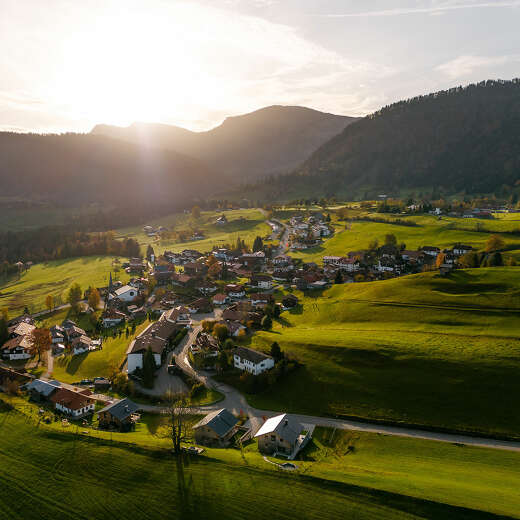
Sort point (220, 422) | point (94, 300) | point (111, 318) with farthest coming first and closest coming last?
point (94, 300)
point (111, 318)
point (220, 422)

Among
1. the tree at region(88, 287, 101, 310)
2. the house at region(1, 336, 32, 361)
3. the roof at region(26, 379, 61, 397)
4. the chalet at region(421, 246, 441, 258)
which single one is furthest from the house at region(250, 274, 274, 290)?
the roof at region(26, 379, 61, 397)

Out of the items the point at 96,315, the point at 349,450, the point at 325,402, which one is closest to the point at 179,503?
the point at 349,450

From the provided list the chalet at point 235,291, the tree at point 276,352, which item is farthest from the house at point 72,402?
the chalet at point 235,291

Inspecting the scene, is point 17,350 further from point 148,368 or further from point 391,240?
point 391,240

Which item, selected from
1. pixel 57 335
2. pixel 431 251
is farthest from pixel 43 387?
pixel 431 251

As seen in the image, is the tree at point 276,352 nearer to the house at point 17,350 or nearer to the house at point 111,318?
the house at point 111,318

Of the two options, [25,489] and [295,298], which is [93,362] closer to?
[25,489]
